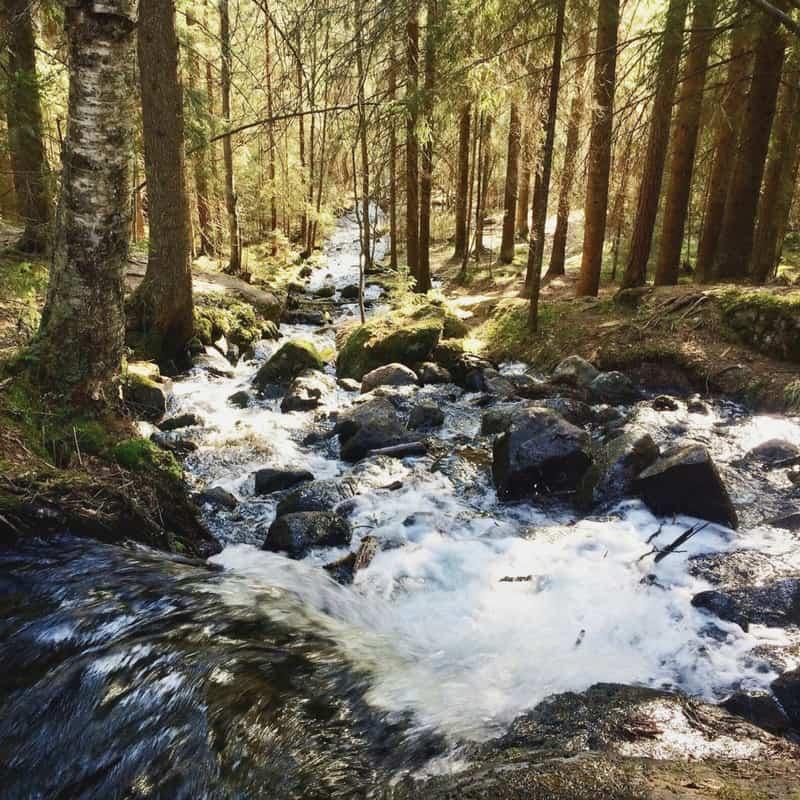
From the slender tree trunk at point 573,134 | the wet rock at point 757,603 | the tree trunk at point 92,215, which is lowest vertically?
the wet rock at point 757,603

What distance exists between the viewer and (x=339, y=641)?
3.69 meters

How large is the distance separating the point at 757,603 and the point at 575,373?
566 cm

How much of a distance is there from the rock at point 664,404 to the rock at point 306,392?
4949 mm

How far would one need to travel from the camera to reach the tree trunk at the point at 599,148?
10.7 meters

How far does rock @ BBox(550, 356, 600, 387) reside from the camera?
944 cm

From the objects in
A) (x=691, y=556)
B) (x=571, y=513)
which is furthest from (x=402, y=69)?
(x=691, y=556)

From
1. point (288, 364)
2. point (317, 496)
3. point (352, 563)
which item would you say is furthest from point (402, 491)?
point (288, 364)

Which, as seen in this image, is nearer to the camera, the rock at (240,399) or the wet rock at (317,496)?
the wet rock at (317,496)

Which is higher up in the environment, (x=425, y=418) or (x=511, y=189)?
(x=511, y=189)

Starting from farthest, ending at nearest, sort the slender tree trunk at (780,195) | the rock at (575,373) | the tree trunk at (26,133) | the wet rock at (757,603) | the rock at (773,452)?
the slender tree trunk at (780,195)
the rock at (575,373)
the tree trunk at (26,133)
the rock at (773,452)
the wet rock at (757,603)

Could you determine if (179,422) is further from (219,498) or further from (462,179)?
(462,179)

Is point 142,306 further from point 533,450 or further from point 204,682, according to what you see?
point 204,682

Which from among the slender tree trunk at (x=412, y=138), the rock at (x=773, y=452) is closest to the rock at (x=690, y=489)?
the rock at (x=773, y=452)

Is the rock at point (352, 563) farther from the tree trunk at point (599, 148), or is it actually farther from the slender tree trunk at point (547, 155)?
the tree trunk at point (599, 148)
